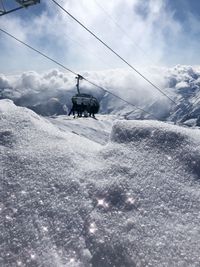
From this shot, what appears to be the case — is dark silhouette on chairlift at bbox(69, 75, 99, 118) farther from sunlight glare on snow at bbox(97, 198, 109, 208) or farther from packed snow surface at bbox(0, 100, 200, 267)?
sunlight glare on snow at bbox(97, 198, 109, 208)

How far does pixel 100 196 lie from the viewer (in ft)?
11.1

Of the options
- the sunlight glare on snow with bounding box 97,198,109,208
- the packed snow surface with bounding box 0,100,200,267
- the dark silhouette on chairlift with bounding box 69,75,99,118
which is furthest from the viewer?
the dark silhouette on chairlift with bounding box 69,75,99,118

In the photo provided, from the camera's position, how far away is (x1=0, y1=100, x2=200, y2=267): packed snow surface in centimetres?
285

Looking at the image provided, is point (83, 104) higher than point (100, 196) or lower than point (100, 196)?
lower

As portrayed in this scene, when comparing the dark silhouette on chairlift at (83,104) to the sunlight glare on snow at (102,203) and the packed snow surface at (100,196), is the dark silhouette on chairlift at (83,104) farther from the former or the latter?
the sunlight glare on snow at (102,203)

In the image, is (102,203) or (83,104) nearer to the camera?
(102,203)

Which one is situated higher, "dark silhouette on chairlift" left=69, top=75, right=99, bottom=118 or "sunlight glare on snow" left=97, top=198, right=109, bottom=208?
"sunlight glare on snow" left=97, top=198, right=109, bottom=208

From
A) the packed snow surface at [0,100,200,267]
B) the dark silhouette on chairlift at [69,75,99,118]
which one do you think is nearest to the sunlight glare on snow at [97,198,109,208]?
the packed snow surface at [0,100,200,267]

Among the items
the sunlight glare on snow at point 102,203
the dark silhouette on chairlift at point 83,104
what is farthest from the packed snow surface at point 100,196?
the dark silhouette on chairlift at point 83,104

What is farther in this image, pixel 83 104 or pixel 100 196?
pixel 83 104

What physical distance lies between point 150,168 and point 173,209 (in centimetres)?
60

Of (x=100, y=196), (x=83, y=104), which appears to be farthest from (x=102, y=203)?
(x=83, y=104)

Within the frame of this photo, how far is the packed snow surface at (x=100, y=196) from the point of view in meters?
2.85

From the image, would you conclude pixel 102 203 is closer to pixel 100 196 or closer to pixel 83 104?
pixel 100 196
